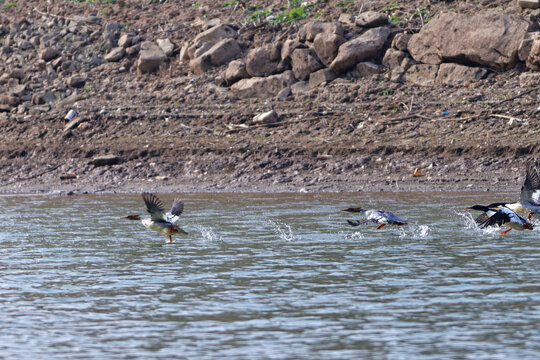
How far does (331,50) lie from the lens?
23281mm

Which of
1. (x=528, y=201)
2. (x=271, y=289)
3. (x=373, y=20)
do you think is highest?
(x=373, y=20)

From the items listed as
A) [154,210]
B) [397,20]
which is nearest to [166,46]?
[397,20]

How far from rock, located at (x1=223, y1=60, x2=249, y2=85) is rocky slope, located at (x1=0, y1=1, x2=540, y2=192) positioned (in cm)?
3

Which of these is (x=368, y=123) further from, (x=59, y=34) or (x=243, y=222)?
(x=59, y=34)

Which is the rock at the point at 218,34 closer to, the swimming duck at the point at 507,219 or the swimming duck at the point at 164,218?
the swimming duck at the point at 164,218

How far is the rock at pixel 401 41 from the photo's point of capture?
22.8 metres

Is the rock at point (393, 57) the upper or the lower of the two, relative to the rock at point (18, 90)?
upper

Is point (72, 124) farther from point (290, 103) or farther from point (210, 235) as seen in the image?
point (210, 235)

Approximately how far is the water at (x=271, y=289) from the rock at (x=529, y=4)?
9.82 metres

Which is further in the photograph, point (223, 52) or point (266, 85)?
point (223, 52)

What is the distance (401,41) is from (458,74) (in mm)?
1858

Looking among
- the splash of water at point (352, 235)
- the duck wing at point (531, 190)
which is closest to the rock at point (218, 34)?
the splash of water at point (352, 235)

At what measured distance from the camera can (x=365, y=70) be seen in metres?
23.1

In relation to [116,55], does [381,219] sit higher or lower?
lower
